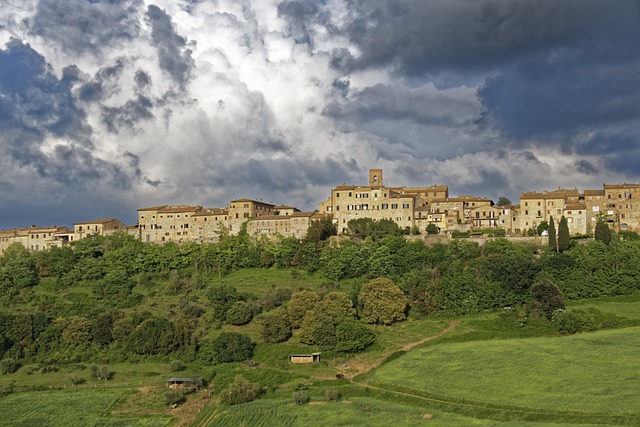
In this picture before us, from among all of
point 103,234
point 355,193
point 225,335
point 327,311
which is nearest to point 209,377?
point 225,335

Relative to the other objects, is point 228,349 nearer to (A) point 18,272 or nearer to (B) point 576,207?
(A) point 18,272

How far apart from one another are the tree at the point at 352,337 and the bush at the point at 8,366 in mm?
27724

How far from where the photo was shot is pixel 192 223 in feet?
345

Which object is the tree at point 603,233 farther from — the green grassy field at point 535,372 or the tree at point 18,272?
the tree at point 18,272

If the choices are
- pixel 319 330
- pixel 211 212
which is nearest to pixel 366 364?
pixel 319 330

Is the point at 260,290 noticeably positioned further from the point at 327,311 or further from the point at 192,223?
the point at 192,223

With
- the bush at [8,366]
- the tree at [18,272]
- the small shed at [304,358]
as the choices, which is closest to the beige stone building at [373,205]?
the small shed at [304,358]

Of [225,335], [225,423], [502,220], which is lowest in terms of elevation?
[225,423]

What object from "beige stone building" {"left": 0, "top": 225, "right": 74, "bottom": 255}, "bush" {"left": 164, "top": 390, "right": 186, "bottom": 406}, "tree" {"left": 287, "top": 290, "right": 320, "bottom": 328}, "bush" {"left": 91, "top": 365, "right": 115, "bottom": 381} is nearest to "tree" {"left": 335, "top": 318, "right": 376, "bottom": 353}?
"tree" {"left": 287, "top": 290, "right": 320, "bottom": 328}

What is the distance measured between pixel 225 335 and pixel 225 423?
14.4m

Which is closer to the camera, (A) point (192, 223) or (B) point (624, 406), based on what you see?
(B) point (624, 406)

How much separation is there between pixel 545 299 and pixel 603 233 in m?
18.0

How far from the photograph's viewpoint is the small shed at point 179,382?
6000cm

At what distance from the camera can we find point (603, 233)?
8319 centimetres
